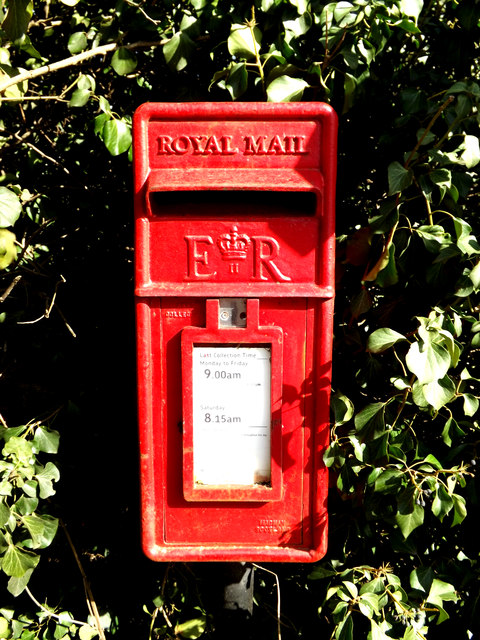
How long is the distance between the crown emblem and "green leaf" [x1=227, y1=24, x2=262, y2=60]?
2.02 feet

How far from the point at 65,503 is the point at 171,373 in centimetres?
116

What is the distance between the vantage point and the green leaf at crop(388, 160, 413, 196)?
1.66 m

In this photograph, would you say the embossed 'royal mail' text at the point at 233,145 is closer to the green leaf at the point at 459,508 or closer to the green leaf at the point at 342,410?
the green leaf at the point at 342,410

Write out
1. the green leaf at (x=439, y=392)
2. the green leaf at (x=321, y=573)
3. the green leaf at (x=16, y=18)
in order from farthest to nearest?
1. the green leaf at (x=321, y=573)
2. the green leaf at (x=439, y=392)
3. the green leaf at (x=16, y=18)

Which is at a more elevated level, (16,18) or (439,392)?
(16,18)

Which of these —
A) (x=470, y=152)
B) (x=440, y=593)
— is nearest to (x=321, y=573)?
(x=440, y=593)

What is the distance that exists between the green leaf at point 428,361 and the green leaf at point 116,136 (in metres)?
1.10

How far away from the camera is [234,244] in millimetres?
1523

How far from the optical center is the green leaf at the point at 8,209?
1.57m

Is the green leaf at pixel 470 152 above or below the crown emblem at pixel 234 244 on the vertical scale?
above

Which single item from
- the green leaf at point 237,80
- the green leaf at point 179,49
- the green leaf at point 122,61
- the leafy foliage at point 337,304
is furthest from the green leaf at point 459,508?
the green leaf at point 122,61

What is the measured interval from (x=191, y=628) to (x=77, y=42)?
213 cm

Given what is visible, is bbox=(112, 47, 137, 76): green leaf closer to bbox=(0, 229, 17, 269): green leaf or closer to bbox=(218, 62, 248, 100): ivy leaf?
bbox=(218, 62, 248, 100): ivy leaf

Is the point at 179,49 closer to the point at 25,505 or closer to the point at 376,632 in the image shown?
the point at 25,505
